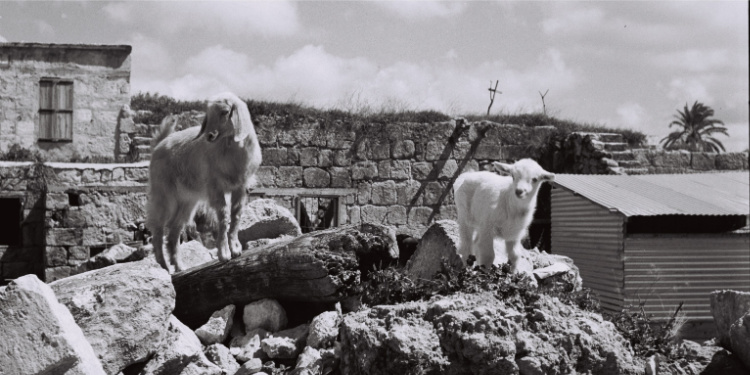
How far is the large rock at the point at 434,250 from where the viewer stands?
7724mm

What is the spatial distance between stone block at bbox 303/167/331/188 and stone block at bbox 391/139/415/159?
5.05ft

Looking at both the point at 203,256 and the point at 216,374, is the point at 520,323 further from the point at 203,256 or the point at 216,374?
the point at 203,256

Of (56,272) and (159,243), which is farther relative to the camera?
(56,272)

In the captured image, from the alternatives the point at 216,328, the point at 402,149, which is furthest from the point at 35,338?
the point at 402,149

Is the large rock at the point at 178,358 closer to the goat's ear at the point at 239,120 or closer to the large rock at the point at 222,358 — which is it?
the large rock at the point at 222,358

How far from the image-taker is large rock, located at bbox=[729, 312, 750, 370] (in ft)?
23.2

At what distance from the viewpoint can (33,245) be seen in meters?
14.1

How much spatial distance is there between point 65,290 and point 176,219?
60.7 inches

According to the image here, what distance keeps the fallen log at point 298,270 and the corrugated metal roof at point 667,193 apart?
16.5 feet

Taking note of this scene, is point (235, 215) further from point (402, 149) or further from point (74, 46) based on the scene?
point (74, 46)

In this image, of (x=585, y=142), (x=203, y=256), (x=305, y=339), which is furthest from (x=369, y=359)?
(x=585, y=142)

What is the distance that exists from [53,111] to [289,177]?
227 inches

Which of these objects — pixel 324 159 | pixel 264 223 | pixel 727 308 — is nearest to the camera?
pixel 727 308

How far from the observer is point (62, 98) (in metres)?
17.2
